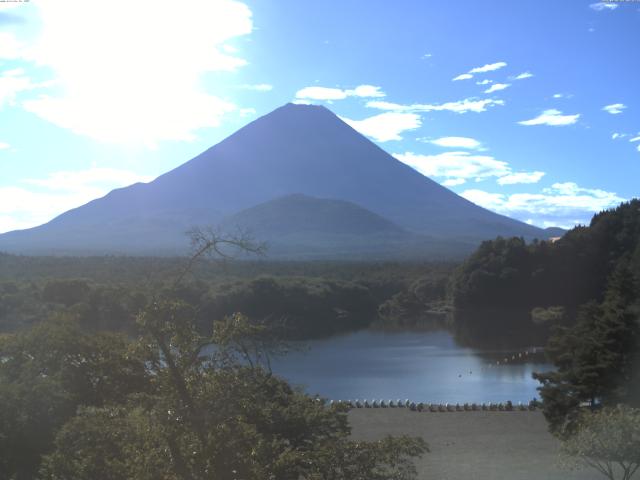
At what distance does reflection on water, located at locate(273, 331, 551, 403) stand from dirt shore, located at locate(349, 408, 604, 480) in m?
3.35

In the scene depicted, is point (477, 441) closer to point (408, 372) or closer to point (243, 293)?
point (408, 372)

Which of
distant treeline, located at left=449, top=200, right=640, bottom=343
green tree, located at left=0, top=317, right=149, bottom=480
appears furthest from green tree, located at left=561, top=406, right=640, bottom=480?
distant treeline, located at left=449, top=200, right=640, bottom=343

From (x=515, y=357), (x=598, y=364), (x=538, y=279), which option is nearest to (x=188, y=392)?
(x=598, y=364)

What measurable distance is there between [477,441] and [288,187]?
11126cm

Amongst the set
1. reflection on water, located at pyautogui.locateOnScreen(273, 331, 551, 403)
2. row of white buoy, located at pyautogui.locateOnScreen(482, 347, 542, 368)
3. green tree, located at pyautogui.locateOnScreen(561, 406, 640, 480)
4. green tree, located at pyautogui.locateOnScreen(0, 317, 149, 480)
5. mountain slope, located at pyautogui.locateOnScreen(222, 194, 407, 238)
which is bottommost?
reflection on water, located at pyautogui.locateOnScreen(273, 331, 551, 403)

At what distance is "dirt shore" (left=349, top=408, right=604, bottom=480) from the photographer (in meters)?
10.4

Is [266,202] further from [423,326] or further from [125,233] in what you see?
[423,326]

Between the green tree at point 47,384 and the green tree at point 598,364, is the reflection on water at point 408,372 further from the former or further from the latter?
the green tree at point 47,384

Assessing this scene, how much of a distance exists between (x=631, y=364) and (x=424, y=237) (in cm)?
8617

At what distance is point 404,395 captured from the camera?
64.9ft

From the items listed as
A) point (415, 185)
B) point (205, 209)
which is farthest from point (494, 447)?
point (415, 185)

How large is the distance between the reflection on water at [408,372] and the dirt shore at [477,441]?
3349 mm

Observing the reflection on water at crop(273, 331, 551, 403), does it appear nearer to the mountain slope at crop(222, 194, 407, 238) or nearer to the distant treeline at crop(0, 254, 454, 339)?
the distant treeline at crop(0, 254, 454, 339)

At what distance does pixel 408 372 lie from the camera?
76.2 ft
